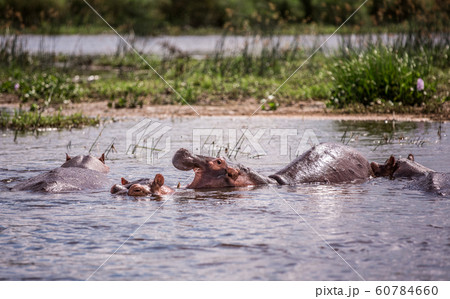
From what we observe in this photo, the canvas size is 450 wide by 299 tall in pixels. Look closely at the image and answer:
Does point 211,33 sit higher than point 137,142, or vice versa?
point 211,33

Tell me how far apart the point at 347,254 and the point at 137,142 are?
6.31 metres

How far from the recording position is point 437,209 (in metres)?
6.64

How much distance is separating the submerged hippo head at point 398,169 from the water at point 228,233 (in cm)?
15

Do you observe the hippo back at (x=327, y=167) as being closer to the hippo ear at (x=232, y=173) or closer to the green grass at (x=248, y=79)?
the hippo ear at (x=232, y=173)

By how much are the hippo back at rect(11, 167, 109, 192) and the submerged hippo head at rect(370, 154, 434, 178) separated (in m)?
2.85

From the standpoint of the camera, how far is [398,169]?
8.30 metres

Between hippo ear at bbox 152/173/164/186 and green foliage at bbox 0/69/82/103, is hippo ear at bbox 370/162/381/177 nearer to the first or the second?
hippo ear at bbox 152/173/164/186

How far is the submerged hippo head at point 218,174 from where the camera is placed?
7598mm

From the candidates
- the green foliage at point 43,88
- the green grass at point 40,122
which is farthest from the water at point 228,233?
the green foliage at point 43,88

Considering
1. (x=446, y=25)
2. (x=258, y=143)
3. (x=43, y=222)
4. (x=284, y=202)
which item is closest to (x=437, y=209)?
(x=284, y=202)

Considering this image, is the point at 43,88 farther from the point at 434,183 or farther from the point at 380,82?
the point at 434,183

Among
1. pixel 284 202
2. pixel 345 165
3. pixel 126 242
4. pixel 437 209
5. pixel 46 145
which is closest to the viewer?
pixel 126 242

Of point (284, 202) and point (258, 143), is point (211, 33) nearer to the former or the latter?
point (258, 143)

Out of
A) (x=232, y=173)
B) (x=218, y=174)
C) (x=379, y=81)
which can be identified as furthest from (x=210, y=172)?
(x=379, y=81)
